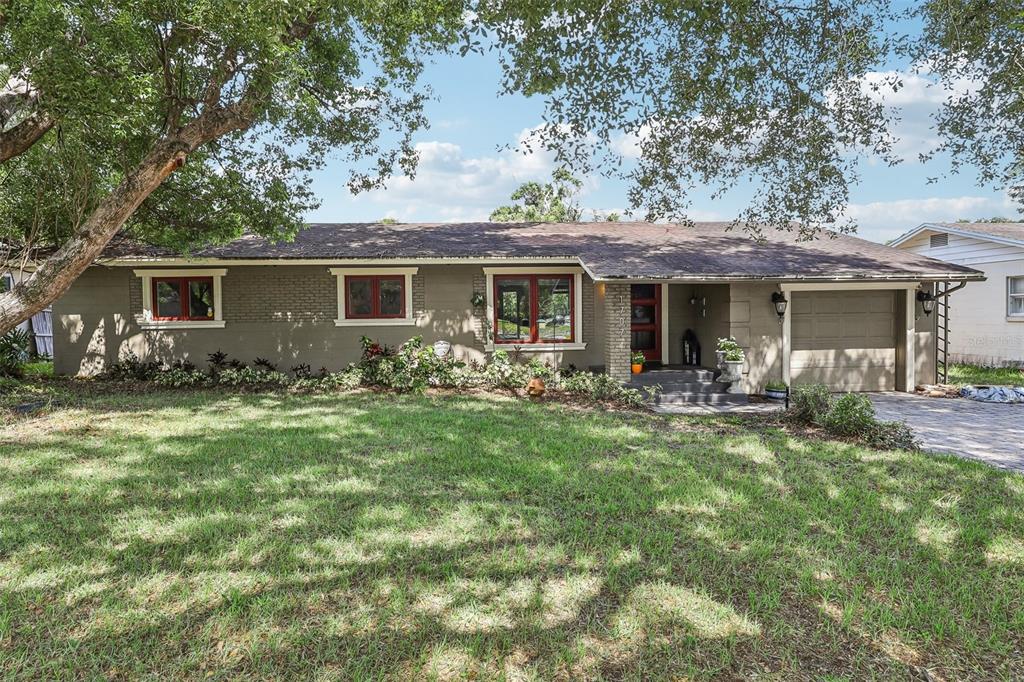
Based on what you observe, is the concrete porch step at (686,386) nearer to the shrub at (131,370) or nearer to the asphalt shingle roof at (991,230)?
the shrub at (131,370)

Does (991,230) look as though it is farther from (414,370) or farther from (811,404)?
(414,370)

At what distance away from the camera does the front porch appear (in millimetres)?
11492

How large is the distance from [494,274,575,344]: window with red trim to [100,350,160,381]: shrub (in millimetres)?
7462

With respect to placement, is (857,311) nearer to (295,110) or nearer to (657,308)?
(657,308)

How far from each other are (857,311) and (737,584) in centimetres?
1050

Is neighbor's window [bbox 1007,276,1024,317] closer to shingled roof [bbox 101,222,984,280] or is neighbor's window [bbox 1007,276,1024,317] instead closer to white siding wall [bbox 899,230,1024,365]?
white siding wall [bbox 899,230,1024,365]

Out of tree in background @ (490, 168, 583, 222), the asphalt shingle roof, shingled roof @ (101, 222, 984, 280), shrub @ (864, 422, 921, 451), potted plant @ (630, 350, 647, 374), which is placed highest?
tree in background @ (490, 168, 583, 222)

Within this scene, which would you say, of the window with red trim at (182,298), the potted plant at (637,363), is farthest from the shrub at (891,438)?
the window with red trim at (182,298)

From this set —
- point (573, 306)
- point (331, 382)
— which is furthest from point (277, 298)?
point (573, 306)

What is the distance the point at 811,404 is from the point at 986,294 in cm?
1238

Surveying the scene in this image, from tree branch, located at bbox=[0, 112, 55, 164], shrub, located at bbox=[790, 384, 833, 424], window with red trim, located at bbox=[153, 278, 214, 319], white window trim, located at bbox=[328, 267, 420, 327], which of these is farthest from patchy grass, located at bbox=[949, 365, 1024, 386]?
tree branch, located at bbox=[0, 112, 55, 164]

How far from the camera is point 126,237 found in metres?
10.5

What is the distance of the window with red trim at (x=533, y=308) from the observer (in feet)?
40.7

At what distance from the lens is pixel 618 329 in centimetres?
1077
